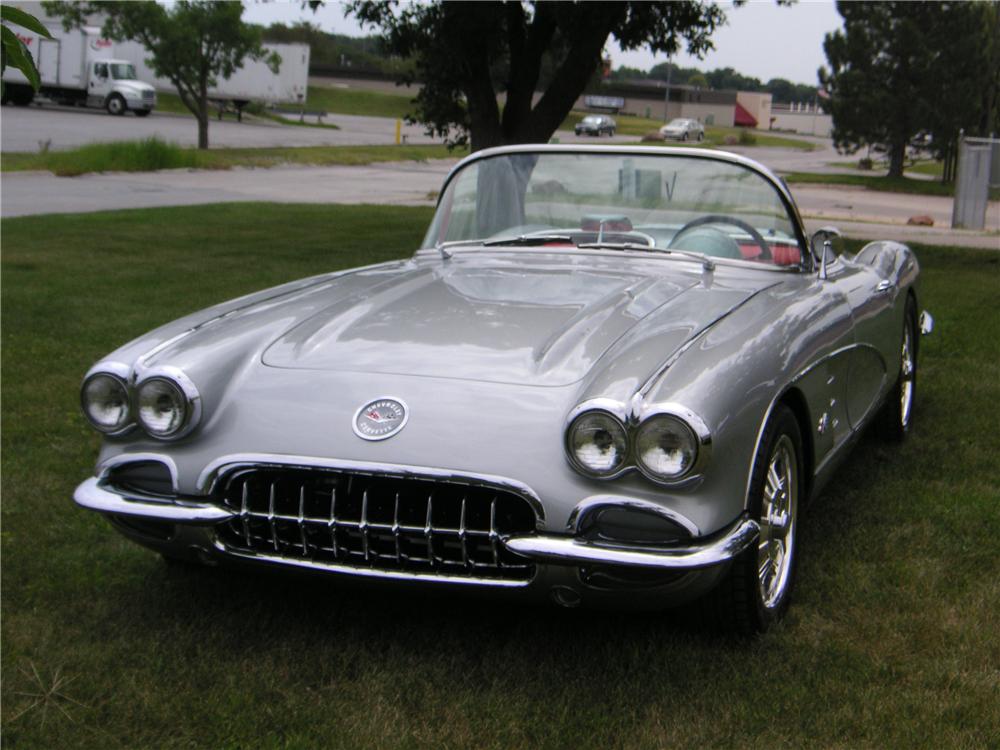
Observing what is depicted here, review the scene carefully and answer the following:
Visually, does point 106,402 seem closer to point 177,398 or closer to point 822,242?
point 177,398

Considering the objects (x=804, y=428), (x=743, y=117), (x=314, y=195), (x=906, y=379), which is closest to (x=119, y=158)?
(x=314, y=195)

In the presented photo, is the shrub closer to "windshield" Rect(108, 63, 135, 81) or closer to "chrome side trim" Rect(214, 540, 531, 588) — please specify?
"windshield" Rect(108, 63, 135, 81)

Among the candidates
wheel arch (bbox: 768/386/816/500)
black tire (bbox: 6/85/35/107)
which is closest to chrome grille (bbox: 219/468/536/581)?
wheel arch (bbox: 768/386/816/500)

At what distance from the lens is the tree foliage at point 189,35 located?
28.5m

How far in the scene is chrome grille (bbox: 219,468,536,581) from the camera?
310 centimetres

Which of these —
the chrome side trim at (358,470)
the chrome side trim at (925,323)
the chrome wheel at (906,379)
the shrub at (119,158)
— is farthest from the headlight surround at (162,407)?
the shrub at (119,158)

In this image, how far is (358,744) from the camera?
289 centimetres

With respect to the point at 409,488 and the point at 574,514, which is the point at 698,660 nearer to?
the point at 574,514

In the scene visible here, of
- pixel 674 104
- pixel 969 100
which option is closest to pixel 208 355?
pixel 969 100

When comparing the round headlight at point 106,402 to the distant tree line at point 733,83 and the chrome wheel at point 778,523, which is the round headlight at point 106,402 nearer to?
the chrome wheel at point 778,523

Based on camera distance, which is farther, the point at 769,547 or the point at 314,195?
the point at 314,195

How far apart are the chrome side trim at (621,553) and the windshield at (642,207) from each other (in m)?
1.76

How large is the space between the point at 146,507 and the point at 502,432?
3.30 feet

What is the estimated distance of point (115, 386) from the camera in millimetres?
3496
